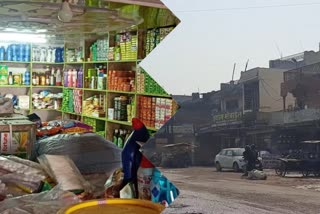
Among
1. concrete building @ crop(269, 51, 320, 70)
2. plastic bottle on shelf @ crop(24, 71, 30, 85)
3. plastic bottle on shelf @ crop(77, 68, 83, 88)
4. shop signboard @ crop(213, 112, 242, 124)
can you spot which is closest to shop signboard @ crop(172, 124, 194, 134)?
shop signboard @ crop(213, 112, 242, 124)

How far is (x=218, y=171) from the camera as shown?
0.55 m

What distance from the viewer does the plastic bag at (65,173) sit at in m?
0.69

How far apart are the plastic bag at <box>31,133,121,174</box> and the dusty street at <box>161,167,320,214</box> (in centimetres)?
22

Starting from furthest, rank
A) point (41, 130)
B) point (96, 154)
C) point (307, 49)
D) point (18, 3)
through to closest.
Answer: point (41, 130)
point (18, 3)
point (96, 154)
point (307, 49)

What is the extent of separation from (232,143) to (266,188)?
0.08 metres

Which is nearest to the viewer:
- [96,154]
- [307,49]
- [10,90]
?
[307,49]

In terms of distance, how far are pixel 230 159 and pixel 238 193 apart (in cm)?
5

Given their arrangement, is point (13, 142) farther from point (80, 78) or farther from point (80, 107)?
point (80, 78)

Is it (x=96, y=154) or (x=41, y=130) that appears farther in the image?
(x=41, y=130)

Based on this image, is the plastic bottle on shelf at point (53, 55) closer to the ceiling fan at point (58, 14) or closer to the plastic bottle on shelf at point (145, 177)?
the ceiling fan at point (58, 14)

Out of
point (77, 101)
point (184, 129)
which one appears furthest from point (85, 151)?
point (77, 101)

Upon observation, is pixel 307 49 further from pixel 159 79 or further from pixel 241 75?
pixel 159 79

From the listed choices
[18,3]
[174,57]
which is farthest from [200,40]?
[18,3]

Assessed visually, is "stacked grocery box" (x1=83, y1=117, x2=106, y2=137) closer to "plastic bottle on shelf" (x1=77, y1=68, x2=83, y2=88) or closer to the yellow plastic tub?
"plastic bottle on shelf" (x1=77, y1=68, x2=83, y2=88)
